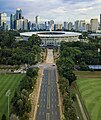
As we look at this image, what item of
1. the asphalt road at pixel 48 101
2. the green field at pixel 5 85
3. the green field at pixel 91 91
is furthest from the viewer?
the green field at pixel 5 85

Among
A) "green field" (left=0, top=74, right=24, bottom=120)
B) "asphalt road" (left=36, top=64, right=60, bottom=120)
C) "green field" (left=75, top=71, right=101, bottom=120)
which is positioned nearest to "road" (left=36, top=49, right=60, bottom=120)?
"asphalt road" (left=36, top=64, right=60, bottom=120)

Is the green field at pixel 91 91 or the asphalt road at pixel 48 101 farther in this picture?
the green field at pixel 91 91

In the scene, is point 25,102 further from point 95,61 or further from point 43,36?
point 43,36

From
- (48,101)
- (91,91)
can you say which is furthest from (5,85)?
(91,91)

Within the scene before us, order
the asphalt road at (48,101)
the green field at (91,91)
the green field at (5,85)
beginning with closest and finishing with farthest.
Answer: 1. the asphalt road at (48,101)
2. the green field at (91,91)
3. the green field at (5,85)

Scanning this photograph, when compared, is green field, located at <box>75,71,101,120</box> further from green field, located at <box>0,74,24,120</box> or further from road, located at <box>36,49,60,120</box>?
green field, located at <box>0,74,24,120</box>

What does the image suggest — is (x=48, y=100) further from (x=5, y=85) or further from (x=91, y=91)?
(x=5, y=85)

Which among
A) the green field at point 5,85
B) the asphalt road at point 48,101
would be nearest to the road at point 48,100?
the asphalt road at point 48,101

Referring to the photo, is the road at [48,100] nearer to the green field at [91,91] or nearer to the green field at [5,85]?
the green field at [91,91]
